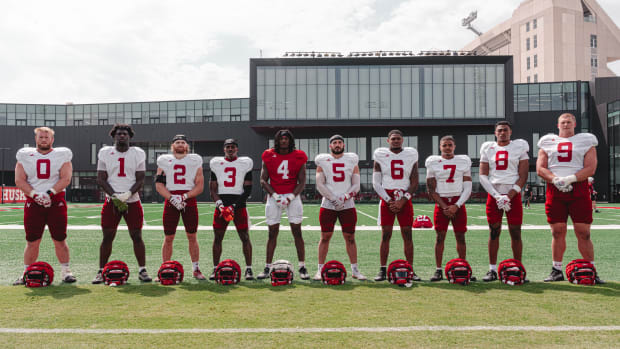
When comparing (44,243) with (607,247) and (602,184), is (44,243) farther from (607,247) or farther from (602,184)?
(602,184)

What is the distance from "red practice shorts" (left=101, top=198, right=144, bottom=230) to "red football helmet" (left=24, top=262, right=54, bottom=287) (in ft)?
2.89

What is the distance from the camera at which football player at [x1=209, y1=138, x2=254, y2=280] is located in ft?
20.1

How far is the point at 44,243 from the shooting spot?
963 cm

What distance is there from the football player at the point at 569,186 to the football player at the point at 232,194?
4308 millimetres

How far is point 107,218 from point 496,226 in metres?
5.53

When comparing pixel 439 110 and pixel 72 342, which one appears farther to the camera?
pixel 439 110

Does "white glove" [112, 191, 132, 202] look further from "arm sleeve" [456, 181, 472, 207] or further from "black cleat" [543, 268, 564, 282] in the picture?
"black cleat" [543, 268, 564, 282]

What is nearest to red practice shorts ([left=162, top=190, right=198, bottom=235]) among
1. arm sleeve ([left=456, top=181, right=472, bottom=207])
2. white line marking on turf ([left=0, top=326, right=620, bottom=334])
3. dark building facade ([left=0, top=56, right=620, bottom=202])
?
white line marking on turf ([left=0, top=326, right=620, bottom=334])

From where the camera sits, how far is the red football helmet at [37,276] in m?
5.46

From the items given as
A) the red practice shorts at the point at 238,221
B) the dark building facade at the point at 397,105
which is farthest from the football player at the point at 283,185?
the dark building facade at the point at 397,105

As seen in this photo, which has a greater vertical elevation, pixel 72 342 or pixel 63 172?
pixel 63 172

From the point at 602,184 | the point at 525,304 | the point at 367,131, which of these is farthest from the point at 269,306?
the point at 602,184

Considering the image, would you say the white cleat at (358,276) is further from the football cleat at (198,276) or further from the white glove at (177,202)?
the white glove at (177,202)

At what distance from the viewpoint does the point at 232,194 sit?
20.5ft
